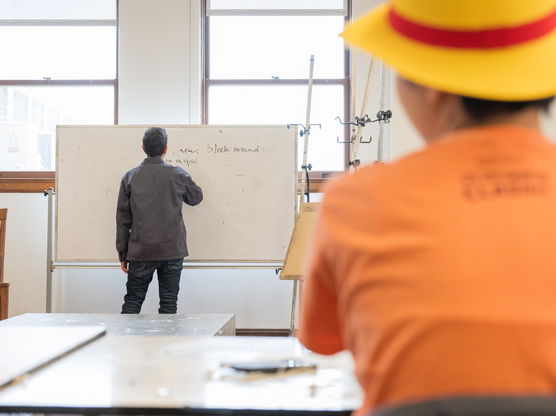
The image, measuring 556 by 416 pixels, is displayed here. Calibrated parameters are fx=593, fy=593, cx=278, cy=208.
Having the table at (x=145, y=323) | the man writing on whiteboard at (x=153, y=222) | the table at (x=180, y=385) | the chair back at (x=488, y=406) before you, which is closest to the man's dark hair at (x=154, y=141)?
the man writing on whiteboard at (x=153, y=222)

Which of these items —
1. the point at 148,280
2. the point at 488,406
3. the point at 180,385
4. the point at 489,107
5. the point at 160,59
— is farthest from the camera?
the point at 160,59

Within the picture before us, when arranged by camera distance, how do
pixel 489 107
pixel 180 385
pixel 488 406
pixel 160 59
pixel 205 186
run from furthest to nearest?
pixel 160 59 < pixel 205 186 < pixel 180 385 < pixel 489 107 < pixel 488 406

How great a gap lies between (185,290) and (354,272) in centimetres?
375

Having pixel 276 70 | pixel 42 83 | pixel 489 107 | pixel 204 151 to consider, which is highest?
pixel 276 70

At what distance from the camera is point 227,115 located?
4340 mm

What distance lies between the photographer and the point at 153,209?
3.43 m

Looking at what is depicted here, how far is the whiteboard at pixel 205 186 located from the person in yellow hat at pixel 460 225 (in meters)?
3.22

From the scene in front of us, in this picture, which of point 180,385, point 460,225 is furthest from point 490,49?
point 180,385

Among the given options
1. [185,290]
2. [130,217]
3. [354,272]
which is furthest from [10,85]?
[354,272]

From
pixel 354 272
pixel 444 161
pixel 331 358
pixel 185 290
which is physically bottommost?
pixel 185 290

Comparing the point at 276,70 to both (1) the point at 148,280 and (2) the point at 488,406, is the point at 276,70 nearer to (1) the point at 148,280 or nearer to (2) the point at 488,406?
(1) the point at 148,280

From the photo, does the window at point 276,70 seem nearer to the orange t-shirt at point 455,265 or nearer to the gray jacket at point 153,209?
the gray jacket at point 153,209

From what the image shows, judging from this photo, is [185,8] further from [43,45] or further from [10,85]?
[10,85]

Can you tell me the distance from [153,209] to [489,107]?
9.84ft
